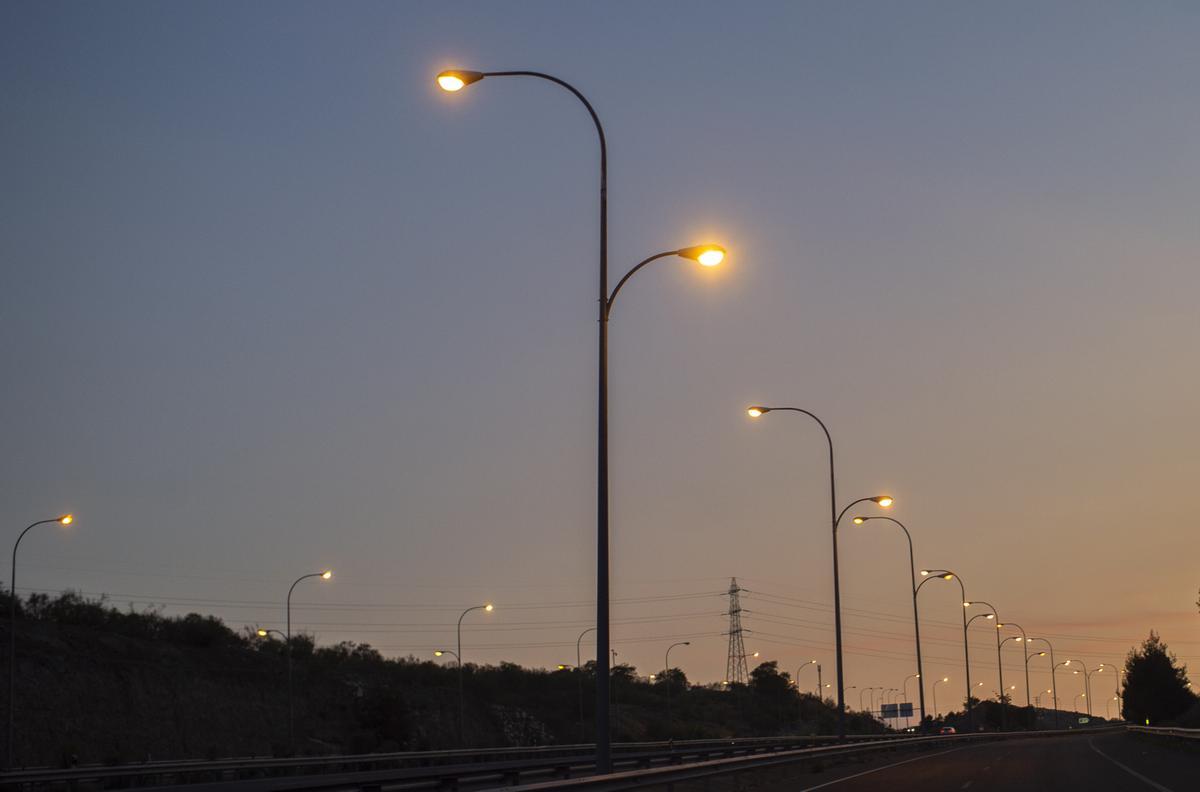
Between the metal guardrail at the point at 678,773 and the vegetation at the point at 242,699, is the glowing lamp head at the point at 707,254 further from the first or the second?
the vegetation at the point at 242,699

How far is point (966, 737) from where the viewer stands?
7056 centimetres

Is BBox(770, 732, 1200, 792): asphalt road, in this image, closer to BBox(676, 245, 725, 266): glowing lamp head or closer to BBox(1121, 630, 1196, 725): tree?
BBox(676, 245, 725, 266): glowing lamp head

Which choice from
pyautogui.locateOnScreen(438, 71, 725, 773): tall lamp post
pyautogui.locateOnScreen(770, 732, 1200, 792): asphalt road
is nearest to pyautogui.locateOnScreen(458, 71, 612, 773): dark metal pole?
pyautogui.locateOnScreen(438, 71, 725, 773): tall lamp post

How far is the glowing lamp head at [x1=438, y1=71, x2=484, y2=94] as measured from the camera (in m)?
18.3

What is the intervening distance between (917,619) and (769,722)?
3799 inches

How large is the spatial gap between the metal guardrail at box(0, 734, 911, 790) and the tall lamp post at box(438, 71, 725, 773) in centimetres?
1527

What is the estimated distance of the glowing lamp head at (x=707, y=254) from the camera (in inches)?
760

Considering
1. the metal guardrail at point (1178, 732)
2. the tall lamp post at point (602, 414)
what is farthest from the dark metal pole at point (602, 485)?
the metal guardrail at point (1178, 732)

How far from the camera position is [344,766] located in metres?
52.4

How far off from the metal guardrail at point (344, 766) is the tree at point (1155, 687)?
73.6m

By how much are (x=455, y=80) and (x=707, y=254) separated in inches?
186

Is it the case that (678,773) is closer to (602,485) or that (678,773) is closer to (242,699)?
(602,485)

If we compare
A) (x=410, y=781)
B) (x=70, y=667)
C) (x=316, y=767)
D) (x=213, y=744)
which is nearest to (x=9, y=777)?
(x=410, y=781)

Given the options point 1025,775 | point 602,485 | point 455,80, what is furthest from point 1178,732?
point 455,80
